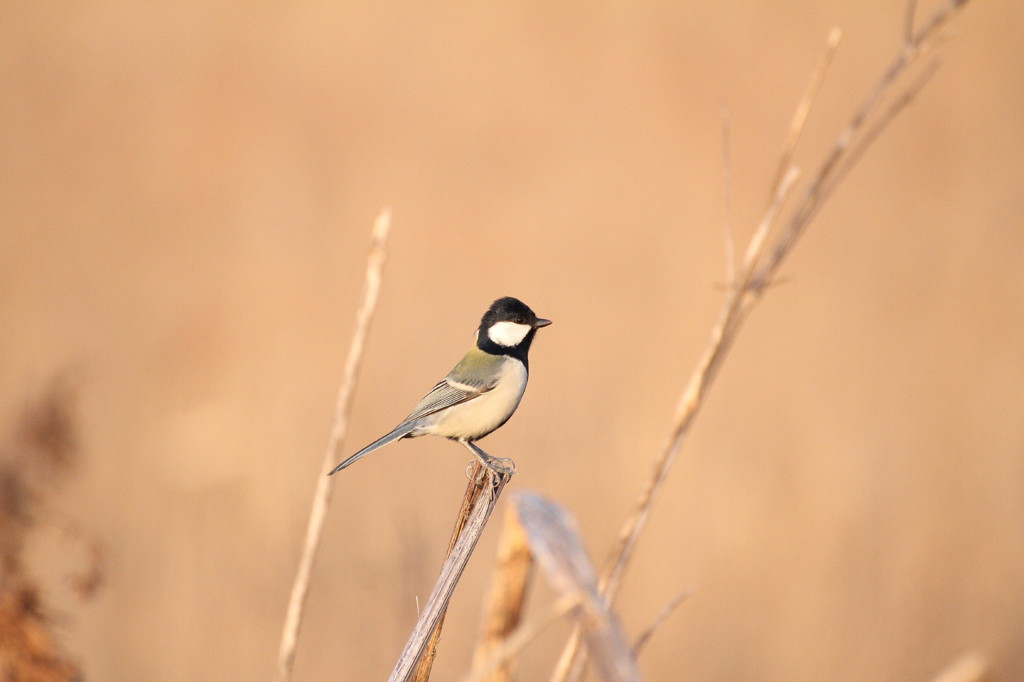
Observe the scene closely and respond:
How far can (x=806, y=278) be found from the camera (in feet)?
20.1

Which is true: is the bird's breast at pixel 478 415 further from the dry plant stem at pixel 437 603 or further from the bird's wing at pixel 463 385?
the dry plant stem at pixel 437 603

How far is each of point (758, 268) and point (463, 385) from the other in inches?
66.0

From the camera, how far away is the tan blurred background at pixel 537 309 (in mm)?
4137

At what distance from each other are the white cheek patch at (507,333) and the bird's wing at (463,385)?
9 centimetres

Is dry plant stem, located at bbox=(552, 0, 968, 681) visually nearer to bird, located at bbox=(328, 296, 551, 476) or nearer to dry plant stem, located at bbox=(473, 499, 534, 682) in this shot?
dry plant stem, located at bbox=(473, 499, 534, 682)

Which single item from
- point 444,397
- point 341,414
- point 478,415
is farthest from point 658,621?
point 444,397

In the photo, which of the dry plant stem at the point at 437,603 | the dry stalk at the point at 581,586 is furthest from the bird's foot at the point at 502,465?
the dry stalk at the point at 581,586

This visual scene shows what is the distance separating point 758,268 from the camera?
1702 millimetres

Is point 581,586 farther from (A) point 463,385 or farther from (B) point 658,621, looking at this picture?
(A) point 463,385

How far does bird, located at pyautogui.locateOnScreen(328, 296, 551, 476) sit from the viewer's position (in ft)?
10.2

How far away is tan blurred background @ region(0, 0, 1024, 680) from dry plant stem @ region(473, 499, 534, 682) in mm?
1044

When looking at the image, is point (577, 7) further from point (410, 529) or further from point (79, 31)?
point (410, 529)

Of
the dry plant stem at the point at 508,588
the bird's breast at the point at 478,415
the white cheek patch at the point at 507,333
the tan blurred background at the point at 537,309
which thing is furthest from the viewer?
the tan blurred background at the point at 537,309

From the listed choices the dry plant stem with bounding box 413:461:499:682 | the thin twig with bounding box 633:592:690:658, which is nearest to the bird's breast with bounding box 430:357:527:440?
the dry plant stem with bounding box 413:461:499:682
